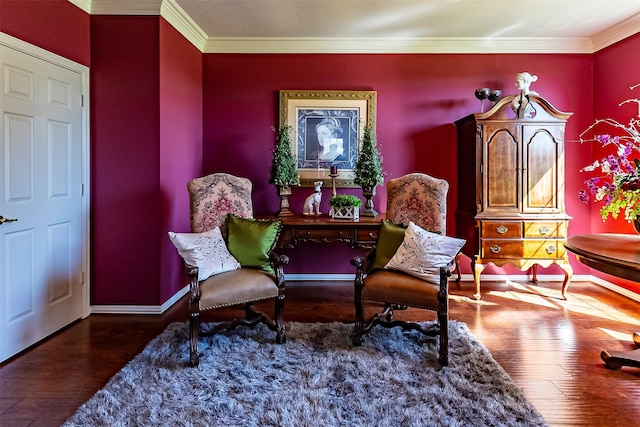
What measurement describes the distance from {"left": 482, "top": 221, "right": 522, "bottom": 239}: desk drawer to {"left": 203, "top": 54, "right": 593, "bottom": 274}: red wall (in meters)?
0.66

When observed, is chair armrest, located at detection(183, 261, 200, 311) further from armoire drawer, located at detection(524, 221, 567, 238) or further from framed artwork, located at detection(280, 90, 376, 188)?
armoire drawer, located at detection(524, 221, 567, 238)

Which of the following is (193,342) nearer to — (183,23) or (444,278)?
(444,278)

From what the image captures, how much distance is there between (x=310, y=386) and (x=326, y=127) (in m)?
2.99

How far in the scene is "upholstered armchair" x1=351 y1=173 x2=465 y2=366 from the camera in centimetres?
256

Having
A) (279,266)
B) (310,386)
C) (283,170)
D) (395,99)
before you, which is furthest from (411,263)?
(395,99)

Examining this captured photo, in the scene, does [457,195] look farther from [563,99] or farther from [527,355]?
[527,355]

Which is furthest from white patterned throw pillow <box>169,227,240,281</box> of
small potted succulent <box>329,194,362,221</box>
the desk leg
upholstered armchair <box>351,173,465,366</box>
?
the desk leg

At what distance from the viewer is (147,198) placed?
3.47 m

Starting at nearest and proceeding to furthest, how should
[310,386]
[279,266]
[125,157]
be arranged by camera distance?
[310,386], [279,266], [125,157]

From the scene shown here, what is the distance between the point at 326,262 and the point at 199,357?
2.26 meters

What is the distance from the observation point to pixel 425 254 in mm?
2777

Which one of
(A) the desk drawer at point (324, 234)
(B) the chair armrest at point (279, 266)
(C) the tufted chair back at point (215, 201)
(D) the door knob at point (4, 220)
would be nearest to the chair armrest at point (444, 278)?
(B) the chair armrest at point (279, 266)

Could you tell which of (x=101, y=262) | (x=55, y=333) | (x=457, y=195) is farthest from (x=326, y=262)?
(x=55, y=333)

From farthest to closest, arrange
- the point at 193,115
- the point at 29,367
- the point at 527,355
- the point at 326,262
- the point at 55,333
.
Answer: the point at 326,262 < the point at 193,115 < the point at 55,333 < the point at 527,355 < the point at 29,367
